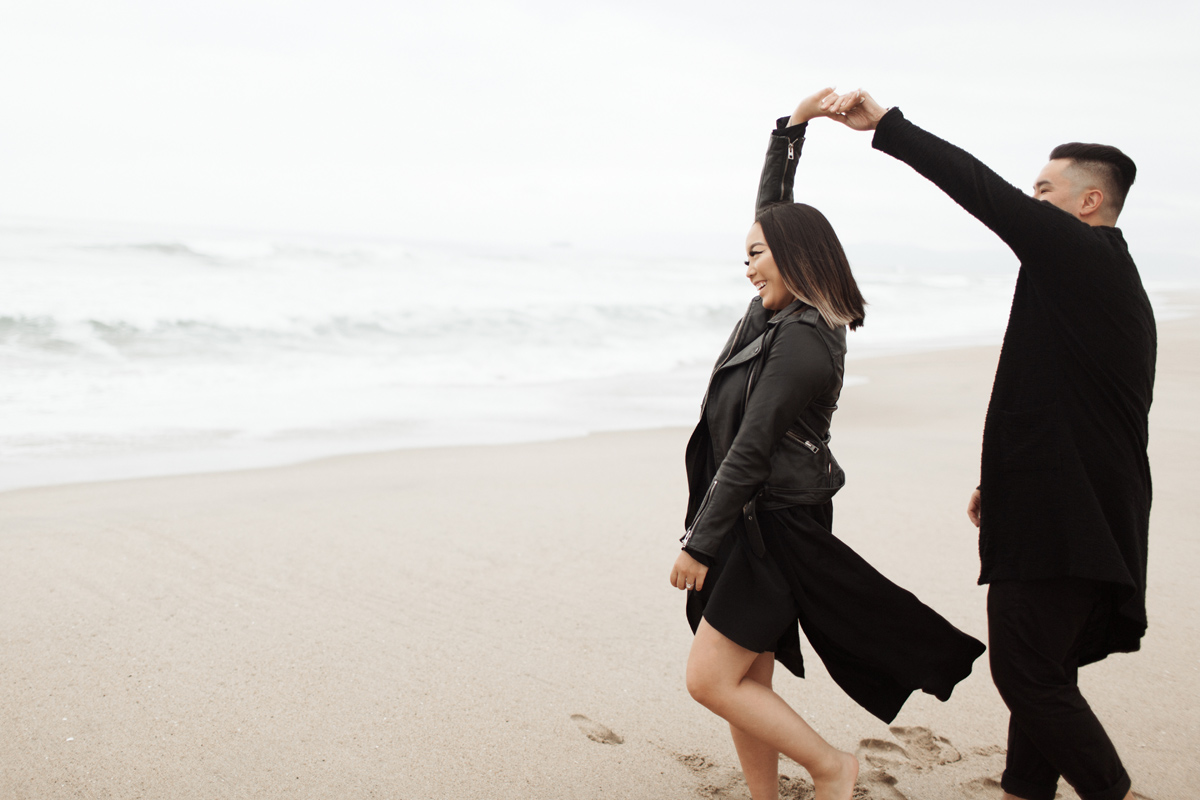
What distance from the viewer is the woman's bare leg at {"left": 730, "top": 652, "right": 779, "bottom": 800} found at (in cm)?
239

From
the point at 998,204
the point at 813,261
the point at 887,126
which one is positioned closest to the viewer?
the point at 998,204

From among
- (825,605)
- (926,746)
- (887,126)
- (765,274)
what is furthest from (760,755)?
(887,126)

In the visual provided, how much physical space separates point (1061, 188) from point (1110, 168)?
0.11 m

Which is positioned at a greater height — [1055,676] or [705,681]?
[1055,676]

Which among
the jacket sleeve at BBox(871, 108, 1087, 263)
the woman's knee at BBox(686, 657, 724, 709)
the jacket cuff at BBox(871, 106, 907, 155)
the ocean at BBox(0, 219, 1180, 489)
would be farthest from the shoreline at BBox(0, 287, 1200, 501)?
the jacket sleeve at BBox(871, 108, 1087, 263)

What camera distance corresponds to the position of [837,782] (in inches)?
89.8

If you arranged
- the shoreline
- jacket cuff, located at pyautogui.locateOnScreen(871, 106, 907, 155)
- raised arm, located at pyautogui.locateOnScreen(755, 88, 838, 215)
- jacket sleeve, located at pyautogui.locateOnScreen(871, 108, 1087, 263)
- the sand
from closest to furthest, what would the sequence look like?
jacket sleeve, located at pyautogui.locateOnScreen(871, 108, 1087, 263)
jacket cuff, located at pyautogui.locateOnScreen(871, 106, 907, 155)
raised arm, located at pyautogui.locateOnScreen(755, 88, 838, 215)
the sand
the shoreline

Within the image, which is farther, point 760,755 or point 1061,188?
point 760,755

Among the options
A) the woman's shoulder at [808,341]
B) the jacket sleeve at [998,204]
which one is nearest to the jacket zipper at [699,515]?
the woman's shoulder at [808,341]

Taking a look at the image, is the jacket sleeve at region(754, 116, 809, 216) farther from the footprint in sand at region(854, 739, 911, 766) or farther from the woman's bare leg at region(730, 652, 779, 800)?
the footprint in sand at region(854, 739, 911, 766)

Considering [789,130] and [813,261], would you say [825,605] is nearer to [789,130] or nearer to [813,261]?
[813,261]

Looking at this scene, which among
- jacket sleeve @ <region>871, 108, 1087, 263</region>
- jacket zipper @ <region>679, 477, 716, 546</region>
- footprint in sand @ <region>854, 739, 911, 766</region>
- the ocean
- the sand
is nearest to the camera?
jacket sleeve @ <region>871, 108, 1087, 263</region>

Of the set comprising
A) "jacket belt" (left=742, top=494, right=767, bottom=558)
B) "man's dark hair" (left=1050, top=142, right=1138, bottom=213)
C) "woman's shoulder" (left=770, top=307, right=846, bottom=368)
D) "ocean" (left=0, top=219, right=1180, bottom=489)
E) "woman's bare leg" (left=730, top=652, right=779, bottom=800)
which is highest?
"man's dark hair" (left=1050, top=142, right=1138, bottom=213)

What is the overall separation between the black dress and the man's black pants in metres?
0.14
